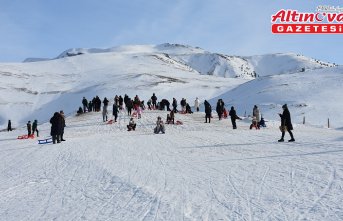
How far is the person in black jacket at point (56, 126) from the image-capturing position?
24734 millimetres

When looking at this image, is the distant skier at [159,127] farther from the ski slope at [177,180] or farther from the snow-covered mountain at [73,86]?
the snow-covered mountain at [73,86]

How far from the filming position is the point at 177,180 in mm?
13078

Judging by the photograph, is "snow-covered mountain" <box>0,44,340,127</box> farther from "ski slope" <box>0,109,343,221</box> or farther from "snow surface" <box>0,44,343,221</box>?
"ski slope" <box>0,109,343,221</box>

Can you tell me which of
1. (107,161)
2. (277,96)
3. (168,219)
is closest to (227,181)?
(168,219)

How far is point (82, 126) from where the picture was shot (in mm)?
34812

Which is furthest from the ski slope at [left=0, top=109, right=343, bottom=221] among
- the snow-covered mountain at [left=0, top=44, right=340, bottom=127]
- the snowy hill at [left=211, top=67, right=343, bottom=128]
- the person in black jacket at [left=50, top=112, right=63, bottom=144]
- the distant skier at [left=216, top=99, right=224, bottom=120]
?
the snow-covered mountain at [left=0, top=44, right=340, bottom=127]

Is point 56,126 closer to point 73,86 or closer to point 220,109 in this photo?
point 220,109

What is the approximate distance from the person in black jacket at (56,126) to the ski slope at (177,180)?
180cm

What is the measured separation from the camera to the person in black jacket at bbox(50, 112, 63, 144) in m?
24.7

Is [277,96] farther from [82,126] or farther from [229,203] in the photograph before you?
[229,203]

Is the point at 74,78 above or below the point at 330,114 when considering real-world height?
above

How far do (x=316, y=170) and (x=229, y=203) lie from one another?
4.24 m

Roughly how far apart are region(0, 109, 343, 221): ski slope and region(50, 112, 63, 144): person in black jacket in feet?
5.91

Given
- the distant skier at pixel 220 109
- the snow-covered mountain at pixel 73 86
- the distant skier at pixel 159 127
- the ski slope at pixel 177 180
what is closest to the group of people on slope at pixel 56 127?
the ski slope at pixel 177 180
